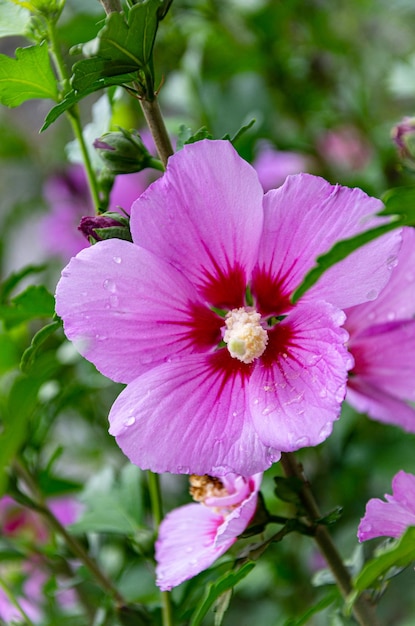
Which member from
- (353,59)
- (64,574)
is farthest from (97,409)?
(353,59)

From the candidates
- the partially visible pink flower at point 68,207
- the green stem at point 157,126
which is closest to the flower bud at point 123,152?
the green stem at point 157,126

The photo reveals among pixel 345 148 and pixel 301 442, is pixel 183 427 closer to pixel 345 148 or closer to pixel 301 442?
pixel 301 442

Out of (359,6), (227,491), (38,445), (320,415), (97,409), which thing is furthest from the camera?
(359,6)

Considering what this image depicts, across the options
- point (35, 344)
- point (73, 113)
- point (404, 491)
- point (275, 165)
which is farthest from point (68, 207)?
point (404, 491)

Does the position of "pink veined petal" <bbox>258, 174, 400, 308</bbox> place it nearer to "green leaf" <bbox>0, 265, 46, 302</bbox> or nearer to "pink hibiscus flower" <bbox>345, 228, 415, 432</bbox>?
"pink hibiscus flower" <bbox>345, 228, 415, 432</bbox>

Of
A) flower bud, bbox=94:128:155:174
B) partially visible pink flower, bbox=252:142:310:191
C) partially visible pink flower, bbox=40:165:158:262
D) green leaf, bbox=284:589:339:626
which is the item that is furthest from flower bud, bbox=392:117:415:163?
partially visible pink flower, bbox=40:165:158:262

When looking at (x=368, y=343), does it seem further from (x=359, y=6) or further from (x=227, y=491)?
(x=359, y=6)

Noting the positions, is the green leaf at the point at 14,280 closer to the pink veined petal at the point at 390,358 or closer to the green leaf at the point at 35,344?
the green leaf at the point at 35,344
